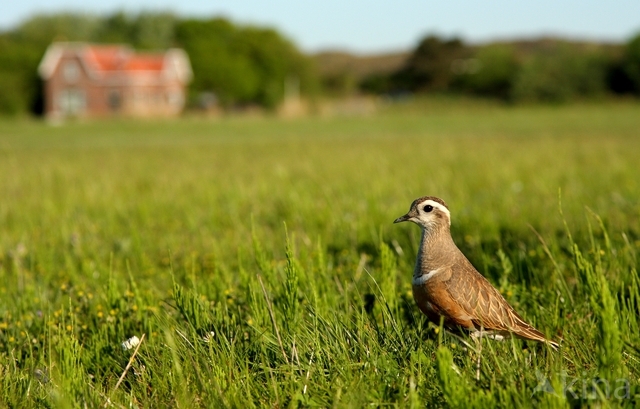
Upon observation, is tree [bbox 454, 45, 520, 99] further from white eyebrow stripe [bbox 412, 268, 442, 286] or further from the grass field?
white eyebrow stripe [bbox 412, 268, 442, 286]

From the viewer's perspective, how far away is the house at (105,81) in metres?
71.1

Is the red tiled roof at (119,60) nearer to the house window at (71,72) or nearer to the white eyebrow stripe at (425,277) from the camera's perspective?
the house window at (71,72)

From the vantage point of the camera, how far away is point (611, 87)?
59.7m

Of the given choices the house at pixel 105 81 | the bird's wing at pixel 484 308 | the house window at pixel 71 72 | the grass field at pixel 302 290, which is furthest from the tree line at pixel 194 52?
the bird's wing at pixel 484 308

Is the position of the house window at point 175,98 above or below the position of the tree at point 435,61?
below

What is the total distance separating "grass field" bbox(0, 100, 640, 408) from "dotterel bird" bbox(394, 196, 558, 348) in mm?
103

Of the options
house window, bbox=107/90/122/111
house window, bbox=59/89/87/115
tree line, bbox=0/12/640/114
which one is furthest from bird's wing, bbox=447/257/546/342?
house window, bbox=107/90/122/111

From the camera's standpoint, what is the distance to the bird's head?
3.58 m

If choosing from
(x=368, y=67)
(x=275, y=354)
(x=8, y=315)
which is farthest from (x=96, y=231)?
(x=368, y=67)

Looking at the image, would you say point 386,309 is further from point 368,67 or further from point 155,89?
point 368,67

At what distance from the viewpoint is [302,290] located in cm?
425

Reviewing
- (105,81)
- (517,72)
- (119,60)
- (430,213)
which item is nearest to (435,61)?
(517,72)

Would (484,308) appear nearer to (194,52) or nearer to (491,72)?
(491,72)

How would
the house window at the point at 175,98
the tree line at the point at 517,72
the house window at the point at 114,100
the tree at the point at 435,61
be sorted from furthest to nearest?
the tree at the point at 435,61, the house window at the point at 175,98, the house window at the point at 114,100, the tree line at the point at 517,72
